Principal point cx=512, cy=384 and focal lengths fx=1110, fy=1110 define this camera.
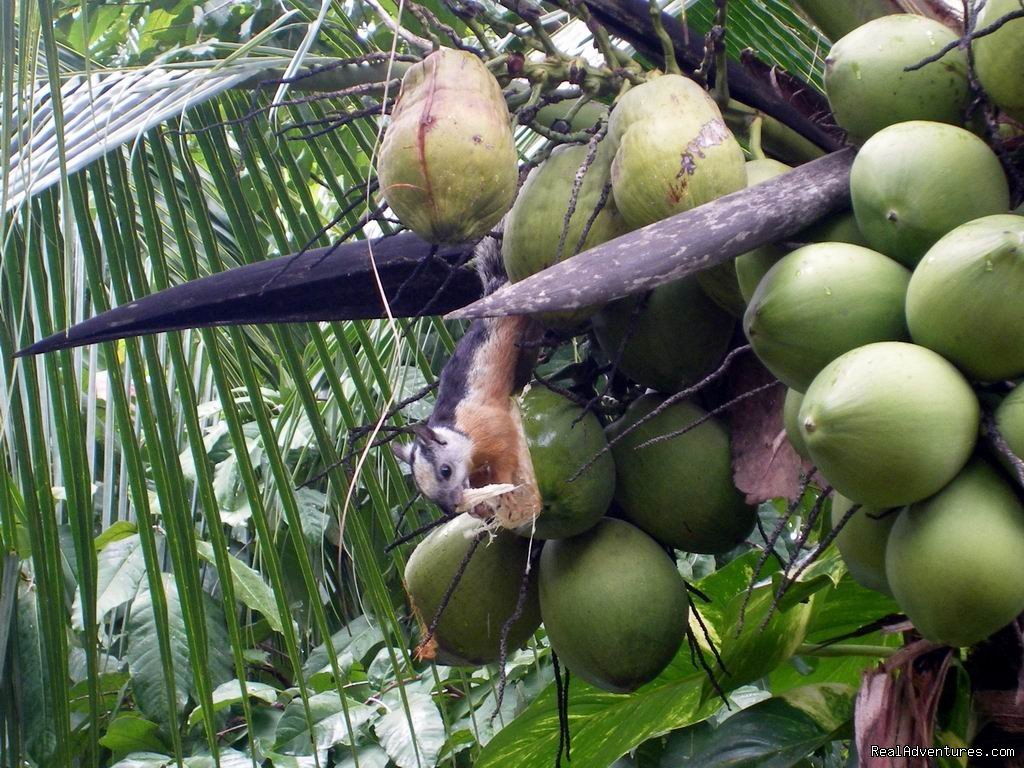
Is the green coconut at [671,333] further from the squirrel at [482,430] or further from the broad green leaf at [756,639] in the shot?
the broad green leaf at [756,639]

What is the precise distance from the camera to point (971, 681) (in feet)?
2.93

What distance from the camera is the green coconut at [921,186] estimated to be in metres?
0.69

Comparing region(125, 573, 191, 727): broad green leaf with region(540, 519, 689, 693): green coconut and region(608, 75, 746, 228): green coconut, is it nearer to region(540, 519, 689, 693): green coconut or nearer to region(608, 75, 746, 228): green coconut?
region(540, 519, 689, 693): green coconut

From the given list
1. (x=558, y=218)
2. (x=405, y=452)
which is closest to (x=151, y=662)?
(x=405, y=452)

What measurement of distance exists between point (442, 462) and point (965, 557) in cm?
37

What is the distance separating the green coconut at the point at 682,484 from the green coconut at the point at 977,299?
0.30 meters

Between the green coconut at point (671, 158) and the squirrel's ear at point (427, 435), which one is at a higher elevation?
the green coconut at point (671, 158)

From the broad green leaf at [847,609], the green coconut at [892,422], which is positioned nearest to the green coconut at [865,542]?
the green coconut at [892,422]

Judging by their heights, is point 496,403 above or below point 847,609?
above

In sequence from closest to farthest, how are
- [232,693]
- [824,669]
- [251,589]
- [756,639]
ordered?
[756,639] < [824,669] < [251,589] < [232,693]

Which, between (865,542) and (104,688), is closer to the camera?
(865,542)

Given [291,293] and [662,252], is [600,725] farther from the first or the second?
[662,252]

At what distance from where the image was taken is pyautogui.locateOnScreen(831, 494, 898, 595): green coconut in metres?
0.76

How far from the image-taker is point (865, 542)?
78 cm
